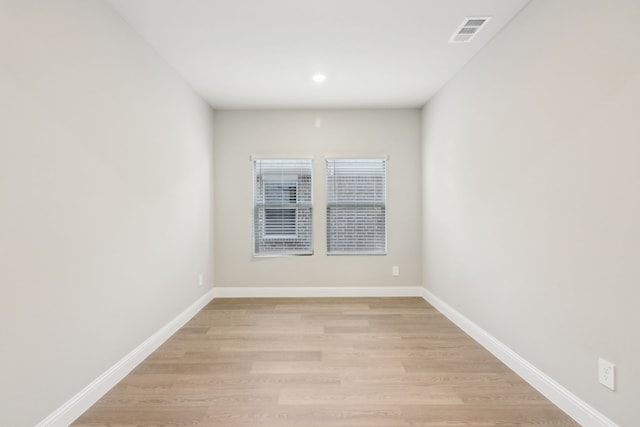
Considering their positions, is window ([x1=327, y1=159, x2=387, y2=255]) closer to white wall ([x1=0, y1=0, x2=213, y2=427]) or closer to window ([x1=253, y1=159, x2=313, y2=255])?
window ([x1=253, y1=159, x2=313, y2=255])

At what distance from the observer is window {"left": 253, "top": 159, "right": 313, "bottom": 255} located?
4.65 m

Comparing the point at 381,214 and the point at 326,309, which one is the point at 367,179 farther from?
the point at 326,309

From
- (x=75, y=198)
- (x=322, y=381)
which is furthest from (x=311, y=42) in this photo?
(x=322, y=381)

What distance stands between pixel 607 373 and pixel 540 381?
1.78ft

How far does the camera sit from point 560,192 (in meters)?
2.01

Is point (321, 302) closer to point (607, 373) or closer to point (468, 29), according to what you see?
point (607, 373)

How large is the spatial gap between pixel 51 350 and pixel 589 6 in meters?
3.36

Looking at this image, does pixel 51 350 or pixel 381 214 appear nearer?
pixel 51 350

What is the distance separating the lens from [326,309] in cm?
401

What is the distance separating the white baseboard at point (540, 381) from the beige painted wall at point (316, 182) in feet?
4.72

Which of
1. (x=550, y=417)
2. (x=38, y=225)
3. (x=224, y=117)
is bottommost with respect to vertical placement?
(x=550, y=417)

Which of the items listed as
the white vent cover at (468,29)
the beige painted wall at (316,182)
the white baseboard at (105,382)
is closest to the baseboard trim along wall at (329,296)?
the white baseboard at (105,382)

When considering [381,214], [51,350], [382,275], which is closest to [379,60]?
[381,214]

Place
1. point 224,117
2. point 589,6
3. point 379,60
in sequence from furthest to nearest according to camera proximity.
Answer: point 224,117 < point 379,60 < point 589,6
